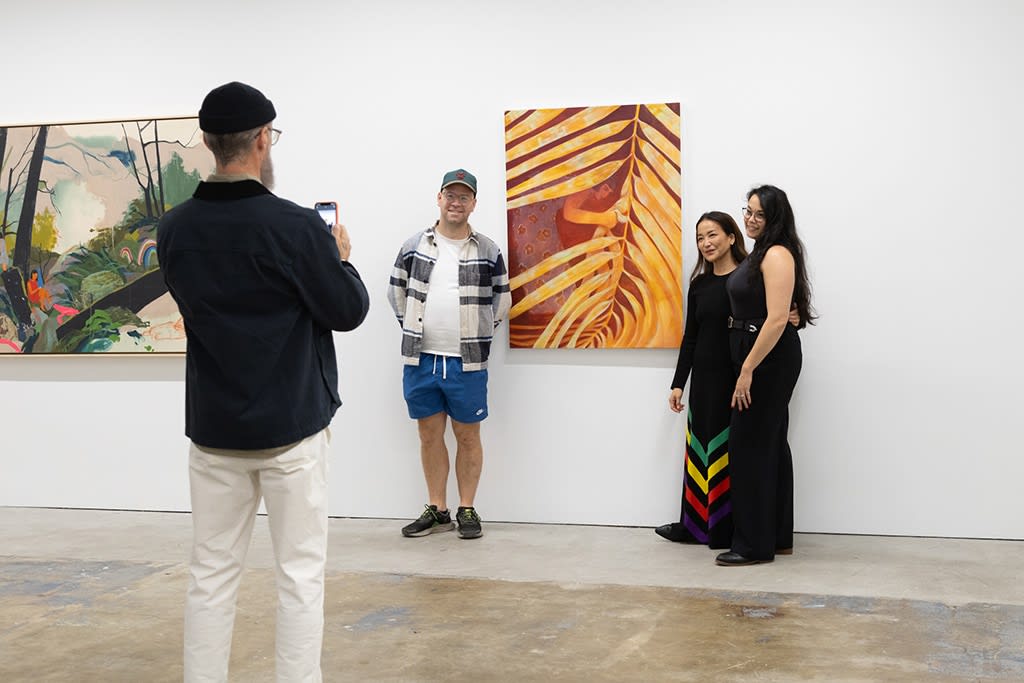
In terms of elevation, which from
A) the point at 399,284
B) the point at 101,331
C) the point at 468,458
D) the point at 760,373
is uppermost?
the point at 399,284

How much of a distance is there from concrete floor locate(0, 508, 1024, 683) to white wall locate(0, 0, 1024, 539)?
346 mm

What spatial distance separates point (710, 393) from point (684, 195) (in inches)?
36.3

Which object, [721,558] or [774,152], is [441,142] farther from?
[721,558]

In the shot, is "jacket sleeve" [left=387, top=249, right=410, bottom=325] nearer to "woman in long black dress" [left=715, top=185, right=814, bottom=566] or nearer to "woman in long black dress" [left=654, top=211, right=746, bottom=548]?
"woman in long black dress" [left=654, top=211, right=746, bottom=548]

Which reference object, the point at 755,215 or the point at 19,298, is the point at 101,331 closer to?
the point at 19,298

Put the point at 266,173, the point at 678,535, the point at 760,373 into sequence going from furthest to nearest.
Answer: the point at 678,535 < the point at 760,373 < the point at 266,173

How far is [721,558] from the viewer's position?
433cm

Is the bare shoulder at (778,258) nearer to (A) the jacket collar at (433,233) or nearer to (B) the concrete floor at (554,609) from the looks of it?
(B) the concrete floor at (554,609)

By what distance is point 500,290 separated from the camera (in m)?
4.98

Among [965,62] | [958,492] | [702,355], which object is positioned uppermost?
[965,62]

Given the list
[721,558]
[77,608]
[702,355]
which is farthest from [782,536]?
[77,608]

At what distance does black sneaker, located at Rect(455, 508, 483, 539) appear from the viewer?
16.0 ft

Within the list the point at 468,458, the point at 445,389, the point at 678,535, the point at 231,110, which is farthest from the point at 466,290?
the point at 231,110

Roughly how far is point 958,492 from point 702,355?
4.21ft
